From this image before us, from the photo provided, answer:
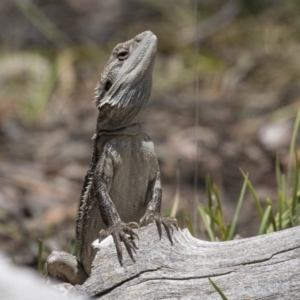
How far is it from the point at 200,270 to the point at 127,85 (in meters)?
1.24

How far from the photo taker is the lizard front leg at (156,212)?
148 inches

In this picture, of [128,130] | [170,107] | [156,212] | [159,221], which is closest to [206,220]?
[156,212]

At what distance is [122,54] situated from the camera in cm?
433

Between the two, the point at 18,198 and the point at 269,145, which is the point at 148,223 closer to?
the point at 18,198

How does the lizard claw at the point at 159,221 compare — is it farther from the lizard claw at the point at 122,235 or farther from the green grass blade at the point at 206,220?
the green grass blade at the point at 206,220

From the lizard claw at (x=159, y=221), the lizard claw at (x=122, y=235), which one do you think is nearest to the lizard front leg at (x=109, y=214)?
the lizard claw at (x=122, y=235)

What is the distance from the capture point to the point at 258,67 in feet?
33.9

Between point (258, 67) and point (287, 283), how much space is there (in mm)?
7264

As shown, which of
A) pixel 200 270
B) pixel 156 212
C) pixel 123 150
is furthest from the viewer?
pixel 123 150

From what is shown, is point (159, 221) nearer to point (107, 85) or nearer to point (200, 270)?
point (200, 270)

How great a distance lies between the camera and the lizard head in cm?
419

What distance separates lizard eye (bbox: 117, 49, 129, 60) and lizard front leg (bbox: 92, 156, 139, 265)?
622 mm

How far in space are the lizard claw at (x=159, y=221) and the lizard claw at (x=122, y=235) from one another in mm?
114

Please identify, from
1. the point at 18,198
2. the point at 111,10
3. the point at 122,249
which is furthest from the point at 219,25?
the point at 122,249
